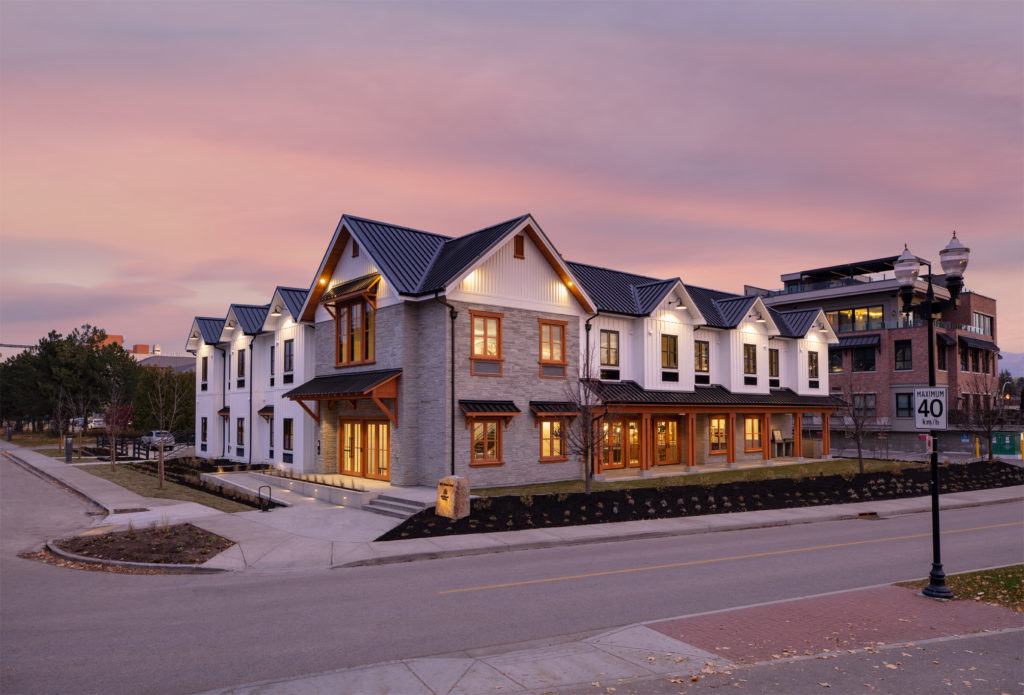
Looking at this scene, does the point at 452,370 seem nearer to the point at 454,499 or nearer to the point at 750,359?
the point at 454,499

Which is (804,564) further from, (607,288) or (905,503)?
(607,288)

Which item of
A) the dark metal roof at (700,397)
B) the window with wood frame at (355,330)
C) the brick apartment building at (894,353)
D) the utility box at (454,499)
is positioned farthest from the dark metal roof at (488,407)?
the brick apartment building at (894,353)

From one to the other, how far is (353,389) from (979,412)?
36465 mm

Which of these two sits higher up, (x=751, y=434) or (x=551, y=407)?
(x=551, y=407)

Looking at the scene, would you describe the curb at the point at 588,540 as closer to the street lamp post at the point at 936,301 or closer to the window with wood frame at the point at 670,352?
the street lamp post at the point at 936,301

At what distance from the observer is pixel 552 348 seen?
27609mm

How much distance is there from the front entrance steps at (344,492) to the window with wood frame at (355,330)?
4.92m

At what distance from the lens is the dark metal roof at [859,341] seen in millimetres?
58969

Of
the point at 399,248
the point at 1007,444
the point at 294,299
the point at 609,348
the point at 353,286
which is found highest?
the point at 399,248

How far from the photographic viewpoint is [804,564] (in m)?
14.2

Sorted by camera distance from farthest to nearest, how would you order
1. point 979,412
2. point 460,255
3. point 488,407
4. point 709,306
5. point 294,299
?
point 979,412, point 709,306, point 294,299, point 460,255, point 488,407

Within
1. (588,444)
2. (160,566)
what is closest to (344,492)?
(588,444)

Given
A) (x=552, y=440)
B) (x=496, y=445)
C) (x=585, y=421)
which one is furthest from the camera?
(x=552, y=440)

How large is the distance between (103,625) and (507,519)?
10772mm
